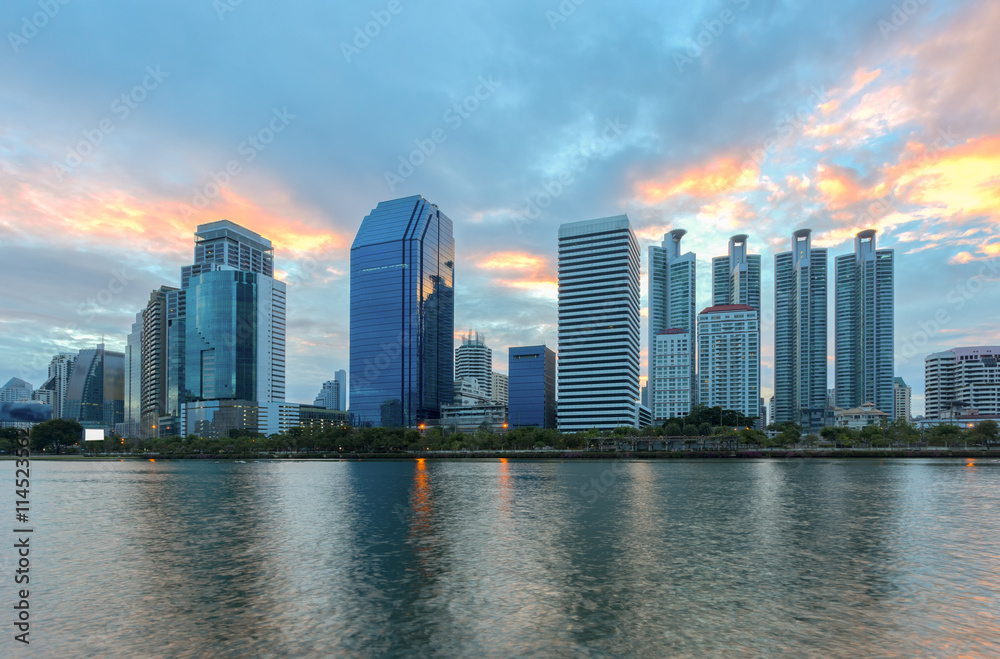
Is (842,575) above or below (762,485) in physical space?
above

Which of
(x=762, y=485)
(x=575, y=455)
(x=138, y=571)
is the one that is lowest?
(x=575, y=455)

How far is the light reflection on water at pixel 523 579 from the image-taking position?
24.0 meters

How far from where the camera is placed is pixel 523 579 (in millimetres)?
33125

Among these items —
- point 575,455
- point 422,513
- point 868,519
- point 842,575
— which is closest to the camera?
point 842,575

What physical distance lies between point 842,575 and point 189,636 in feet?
111

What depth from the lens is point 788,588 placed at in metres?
31.4

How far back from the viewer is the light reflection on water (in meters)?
24.0

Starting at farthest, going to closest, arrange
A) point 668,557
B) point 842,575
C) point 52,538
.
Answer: point 52,538
point 668,557
point 842,575

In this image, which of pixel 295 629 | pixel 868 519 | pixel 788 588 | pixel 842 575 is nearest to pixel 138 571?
pixel 295 629

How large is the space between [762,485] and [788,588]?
6121 cm

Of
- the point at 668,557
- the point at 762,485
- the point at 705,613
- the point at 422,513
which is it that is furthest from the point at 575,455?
the point at 705,613

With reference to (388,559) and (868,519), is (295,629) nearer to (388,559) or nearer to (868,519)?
(388,559)

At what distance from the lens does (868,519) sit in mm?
54094

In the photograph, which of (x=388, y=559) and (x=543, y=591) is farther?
(x=388, y=559)
